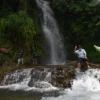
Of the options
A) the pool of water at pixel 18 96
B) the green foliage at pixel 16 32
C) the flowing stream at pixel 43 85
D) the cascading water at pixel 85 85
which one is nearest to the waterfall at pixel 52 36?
the green foliage at pixel 16 32

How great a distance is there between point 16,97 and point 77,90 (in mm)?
3238

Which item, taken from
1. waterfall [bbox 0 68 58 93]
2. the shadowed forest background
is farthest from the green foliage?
waterfall [bbox 0 68 58 93]

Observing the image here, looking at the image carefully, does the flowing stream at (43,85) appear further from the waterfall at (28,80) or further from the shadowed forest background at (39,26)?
the shadowed forest background at (39,26)

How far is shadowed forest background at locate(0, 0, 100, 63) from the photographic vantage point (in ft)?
62.4

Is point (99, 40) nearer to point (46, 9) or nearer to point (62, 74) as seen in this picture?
point (46, 9)

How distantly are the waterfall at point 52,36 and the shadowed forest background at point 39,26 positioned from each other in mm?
408

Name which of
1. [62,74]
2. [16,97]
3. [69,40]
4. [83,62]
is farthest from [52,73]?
[69,40]

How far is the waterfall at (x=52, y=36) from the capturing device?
22516 mm

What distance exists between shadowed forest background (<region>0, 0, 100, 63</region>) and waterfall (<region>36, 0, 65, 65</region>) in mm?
408

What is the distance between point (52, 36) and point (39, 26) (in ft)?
4.22

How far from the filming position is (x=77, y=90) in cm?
1400

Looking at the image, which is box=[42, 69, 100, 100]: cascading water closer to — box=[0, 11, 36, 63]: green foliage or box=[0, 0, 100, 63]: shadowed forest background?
box=[0, 0, 100, 63]: shadowed forest background

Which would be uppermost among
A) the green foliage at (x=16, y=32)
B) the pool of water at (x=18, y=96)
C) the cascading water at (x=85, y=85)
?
the green foliage at (x=16, y=32)

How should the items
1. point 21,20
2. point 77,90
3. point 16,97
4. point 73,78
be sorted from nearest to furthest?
point 16,97, point 77,90, point 73,78, point 21,20
